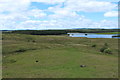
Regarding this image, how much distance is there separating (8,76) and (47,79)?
623 centimetres

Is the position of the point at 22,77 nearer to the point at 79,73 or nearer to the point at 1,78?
the point at 1,78

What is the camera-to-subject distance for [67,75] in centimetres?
2089

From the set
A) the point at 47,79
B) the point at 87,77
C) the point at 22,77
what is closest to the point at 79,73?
the point at 87,77

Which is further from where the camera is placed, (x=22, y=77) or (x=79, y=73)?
(x=79, y=73)

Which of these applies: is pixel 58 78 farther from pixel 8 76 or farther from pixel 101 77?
pixel 8 76

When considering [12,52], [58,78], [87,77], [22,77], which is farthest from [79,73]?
[12,52]

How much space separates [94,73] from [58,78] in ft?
19.0

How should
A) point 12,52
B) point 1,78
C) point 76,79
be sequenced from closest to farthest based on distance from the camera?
point 76,79 → point 1,78 → point 12,52

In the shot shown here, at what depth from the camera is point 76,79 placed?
63.2 ft

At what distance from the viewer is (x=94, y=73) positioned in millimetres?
21766

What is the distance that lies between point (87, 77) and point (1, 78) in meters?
12.2

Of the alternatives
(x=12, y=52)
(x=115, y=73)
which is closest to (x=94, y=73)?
(x=115, y=73)

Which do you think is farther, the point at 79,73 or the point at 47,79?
the point at 79,73

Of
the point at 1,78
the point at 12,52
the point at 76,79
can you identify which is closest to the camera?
the point at 76,79
